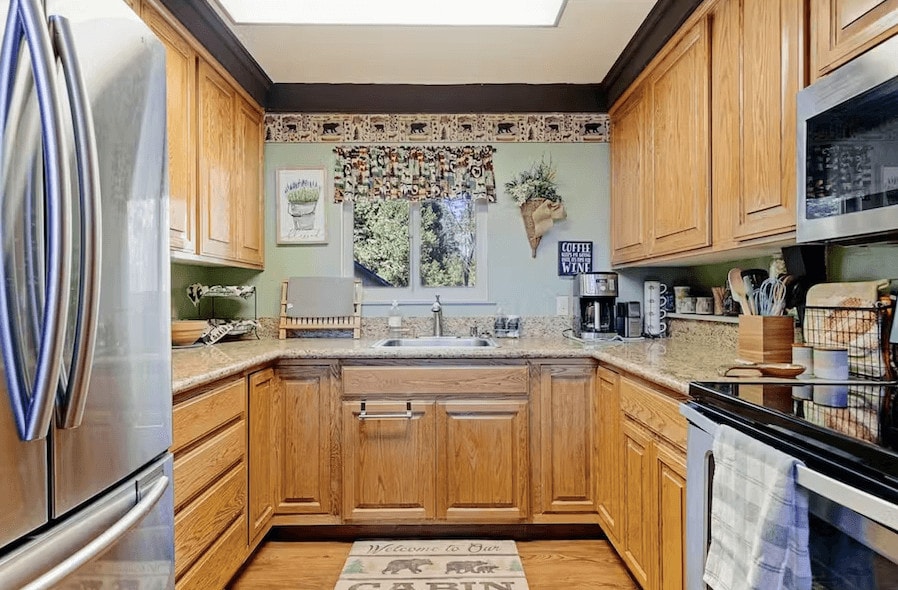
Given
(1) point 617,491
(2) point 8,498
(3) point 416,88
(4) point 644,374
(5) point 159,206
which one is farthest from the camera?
(3) point 416,88

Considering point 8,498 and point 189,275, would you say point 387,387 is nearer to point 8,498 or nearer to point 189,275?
point 189,275

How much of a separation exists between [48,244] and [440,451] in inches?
77.3

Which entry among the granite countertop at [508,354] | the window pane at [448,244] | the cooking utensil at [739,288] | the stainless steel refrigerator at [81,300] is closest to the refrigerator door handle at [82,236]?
the stainless steel refrigerator at [81,300]

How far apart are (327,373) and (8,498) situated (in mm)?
1793

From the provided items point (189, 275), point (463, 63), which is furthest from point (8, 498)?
point (463, 63)

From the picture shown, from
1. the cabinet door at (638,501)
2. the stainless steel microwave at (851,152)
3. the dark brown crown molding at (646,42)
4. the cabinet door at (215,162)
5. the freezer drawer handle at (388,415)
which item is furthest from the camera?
the freezer drawer handle at (388,415)

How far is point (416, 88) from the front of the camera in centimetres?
312

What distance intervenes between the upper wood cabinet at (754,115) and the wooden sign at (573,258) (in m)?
1.24

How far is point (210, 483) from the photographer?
6.12 feet

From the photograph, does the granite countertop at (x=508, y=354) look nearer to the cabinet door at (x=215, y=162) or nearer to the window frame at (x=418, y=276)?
the window frame at (x=418, y=276)

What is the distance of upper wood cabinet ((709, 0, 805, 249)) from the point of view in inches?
61.0

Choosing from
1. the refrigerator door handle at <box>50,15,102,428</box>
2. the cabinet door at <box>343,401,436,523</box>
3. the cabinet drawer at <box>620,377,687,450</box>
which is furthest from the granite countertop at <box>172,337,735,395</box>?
the refrigerator door handle at <box>50,15,102,428</box>

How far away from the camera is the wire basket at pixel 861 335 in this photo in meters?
1.49

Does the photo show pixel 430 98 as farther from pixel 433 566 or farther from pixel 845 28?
pixel 433 566
